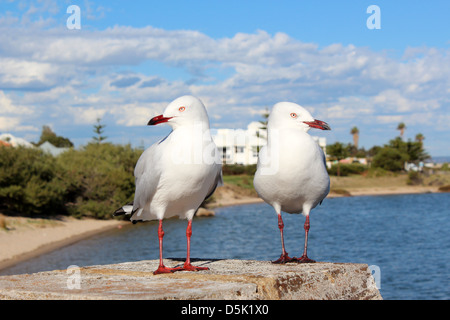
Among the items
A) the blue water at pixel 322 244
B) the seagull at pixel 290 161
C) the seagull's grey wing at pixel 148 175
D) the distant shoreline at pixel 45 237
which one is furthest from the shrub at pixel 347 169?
the seagull's grey wing at pixel 148 175

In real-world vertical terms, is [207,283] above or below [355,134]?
below

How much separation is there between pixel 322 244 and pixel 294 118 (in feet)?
96.5

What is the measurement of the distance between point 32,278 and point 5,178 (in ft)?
102

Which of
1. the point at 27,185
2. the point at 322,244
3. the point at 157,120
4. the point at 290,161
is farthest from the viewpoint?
the point at 27,185

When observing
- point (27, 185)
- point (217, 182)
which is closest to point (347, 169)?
point (27, 185)

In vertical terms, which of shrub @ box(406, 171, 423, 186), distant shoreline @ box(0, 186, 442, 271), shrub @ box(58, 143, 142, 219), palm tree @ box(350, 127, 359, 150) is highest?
palm tree @ box(350, 127, 359, 150)

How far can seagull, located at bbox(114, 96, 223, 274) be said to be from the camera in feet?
18.0

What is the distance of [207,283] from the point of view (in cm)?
483

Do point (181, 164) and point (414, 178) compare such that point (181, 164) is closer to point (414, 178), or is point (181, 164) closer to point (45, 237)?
point (45, 237)

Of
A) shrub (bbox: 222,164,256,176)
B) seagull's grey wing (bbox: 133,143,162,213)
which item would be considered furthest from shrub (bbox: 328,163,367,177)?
seagull's grey wing (bbox: 133,143,162,213)

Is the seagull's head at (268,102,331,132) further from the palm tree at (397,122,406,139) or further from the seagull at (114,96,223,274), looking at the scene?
the palm tree at (397,122,406,139)

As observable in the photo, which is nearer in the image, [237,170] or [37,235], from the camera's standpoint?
[37,235]
